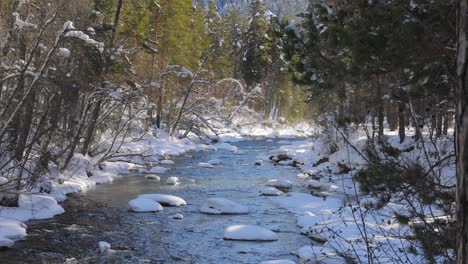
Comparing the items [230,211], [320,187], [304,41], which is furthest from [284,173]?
[304,41]

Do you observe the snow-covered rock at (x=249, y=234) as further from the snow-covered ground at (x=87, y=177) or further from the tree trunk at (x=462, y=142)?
the tree trunk at (x=462, y=142)

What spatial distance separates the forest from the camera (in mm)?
4387

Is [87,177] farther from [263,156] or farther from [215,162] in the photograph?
[263,156]

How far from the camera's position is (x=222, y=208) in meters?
13.2

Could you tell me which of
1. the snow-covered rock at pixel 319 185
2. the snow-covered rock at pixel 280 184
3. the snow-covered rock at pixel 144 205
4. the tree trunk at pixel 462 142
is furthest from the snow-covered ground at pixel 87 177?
the tree trunk at pixel 462 142

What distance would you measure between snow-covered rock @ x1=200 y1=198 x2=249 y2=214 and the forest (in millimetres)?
44

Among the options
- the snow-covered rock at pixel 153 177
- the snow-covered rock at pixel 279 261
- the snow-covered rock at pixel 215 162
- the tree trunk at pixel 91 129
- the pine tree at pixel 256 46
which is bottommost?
the snow-covered rock at pixel 279 261

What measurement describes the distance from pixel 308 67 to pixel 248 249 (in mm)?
4757

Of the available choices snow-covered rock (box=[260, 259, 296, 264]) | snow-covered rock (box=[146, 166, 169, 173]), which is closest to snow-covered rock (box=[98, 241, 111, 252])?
snow-covered rock (box=[260, 259, 296, 264])

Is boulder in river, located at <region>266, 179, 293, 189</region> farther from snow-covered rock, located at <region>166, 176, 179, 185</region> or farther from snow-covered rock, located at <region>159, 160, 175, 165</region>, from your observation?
snow-covered rock, located at <region>159, 160, 175, 165</region>

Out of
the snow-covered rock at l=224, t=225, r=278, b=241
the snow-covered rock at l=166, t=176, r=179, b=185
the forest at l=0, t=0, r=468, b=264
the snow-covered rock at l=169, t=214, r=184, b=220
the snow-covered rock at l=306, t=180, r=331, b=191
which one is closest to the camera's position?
the forest at l=0, t=0, r=468, b=264

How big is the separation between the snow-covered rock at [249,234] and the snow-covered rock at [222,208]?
92.6 inches

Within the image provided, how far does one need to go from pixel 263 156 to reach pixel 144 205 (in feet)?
49.7

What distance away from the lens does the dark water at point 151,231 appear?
9102 millimetres
